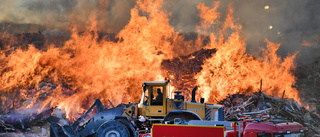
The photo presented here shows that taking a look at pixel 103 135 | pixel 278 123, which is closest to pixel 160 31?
pixel 103 135

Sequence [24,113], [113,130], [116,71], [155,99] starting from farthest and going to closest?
[116,71] → [24,113] → [155,99] → [113,130]

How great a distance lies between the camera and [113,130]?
10.6 m

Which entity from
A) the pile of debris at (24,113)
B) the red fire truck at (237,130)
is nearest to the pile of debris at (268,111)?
the red fire truck at (237,130)

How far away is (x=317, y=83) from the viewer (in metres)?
26.9

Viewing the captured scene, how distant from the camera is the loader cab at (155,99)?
11.1m

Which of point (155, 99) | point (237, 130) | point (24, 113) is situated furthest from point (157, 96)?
point (24, 113)

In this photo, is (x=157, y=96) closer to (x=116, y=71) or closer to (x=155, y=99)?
(x=155, y=99)

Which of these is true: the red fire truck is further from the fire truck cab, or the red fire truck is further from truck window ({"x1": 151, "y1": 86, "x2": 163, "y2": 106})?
truck window ({"x1": 151, "y1": 86, "x2": 163, "y2": 106})

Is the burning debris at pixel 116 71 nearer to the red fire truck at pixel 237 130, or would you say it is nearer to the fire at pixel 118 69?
the fire at pixel 118 69

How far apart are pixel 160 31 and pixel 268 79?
11826 millimetres

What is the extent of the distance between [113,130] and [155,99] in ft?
7.59

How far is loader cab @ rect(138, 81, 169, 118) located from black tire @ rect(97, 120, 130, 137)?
114 centimetres

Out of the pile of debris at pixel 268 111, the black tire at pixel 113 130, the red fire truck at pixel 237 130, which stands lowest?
the black tire at pixel 113 130

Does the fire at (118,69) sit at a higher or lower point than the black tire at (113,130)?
higher
